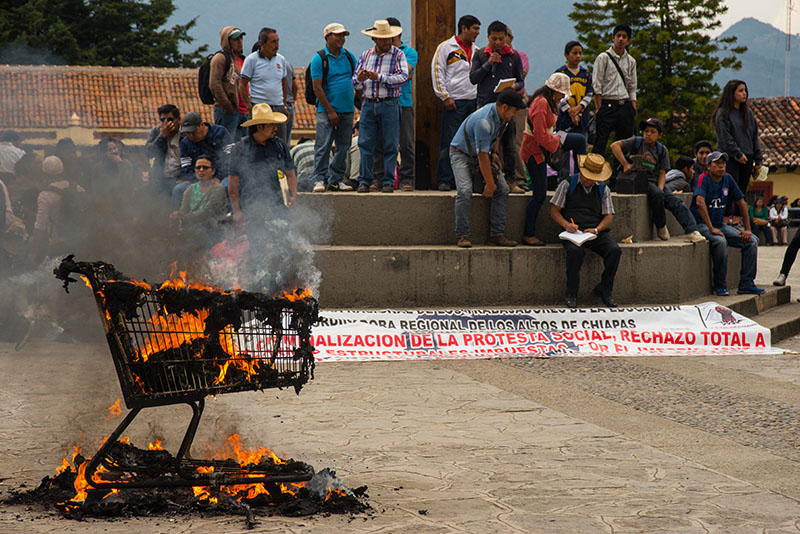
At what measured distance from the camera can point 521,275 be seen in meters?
10.2

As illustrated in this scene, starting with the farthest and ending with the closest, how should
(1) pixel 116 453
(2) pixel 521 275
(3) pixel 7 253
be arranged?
(2) pixel 521 275
(3) pixel 7 253
(1) pixel 116 453

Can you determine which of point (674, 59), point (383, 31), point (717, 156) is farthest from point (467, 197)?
point (674, 59)

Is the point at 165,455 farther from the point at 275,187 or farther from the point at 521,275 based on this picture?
the point at 521,275

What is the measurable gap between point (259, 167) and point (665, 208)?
5667mm

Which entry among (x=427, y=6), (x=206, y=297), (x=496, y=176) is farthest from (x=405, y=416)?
(x=427, y=6)

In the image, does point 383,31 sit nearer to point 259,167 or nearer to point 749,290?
point 259,167

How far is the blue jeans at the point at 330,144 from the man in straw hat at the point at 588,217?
2.49 metres

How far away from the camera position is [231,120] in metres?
10.7

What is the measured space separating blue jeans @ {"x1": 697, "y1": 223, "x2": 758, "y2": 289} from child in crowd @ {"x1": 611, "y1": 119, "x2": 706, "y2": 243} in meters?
0.22

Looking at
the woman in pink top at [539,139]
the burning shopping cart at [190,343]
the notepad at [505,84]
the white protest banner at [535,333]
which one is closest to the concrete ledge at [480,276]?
the woman in pink top at [539,139]

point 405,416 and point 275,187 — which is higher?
point 275,187

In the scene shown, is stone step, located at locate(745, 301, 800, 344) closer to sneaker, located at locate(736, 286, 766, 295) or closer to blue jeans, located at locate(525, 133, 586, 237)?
sneaker, located at locate(736, 286, 766, 295)

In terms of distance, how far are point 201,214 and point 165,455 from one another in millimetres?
2971

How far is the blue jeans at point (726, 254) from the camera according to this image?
11406mm
